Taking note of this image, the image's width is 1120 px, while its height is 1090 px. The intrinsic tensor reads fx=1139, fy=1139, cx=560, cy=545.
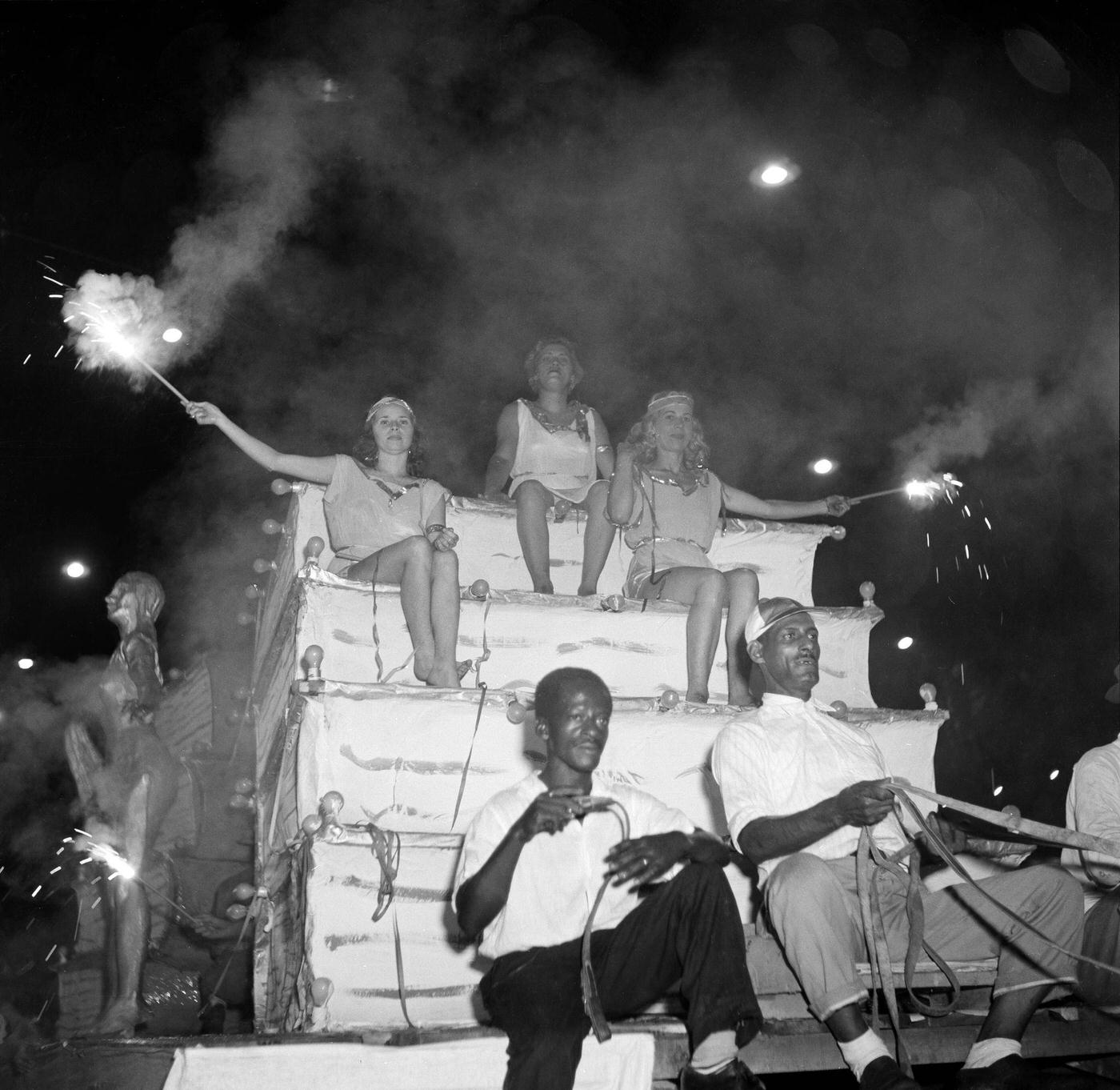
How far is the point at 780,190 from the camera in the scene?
328 inches

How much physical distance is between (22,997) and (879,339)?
7.15 meters

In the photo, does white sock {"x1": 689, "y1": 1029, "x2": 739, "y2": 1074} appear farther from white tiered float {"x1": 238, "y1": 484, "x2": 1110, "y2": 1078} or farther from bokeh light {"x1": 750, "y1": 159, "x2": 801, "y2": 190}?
bokeh light {"x1": 750, "y1": 159, "x2": 801, "y2": 190}

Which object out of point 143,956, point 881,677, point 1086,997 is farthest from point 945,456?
point 143,956

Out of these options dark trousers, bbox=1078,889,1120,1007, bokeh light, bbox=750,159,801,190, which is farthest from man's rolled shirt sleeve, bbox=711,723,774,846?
bokeh light, bbox=750,159,801,190

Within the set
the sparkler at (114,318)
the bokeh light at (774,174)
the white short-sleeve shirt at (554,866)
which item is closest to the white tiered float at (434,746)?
the white short-sleeve shirt at (554,866)

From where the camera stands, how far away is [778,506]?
21.2ft

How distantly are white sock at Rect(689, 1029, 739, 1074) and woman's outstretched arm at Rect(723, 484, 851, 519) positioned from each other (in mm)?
3695

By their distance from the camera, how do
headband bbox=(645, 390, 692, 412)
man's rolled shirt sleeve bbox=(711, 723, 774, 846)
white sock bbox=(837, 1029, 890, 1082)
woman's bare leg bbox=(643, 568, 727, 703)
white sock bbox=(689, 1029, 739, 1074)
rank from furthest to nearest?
headband bbox=(645, 390, 692, 412), woman's bare leg bbox=(643, 568, 727, 703), man's rolled shirt sleeve bbox=(711, 723, 774, 846), white sock bbox=(837, 1029, 890, 1082), white sock bbox=(689, 1029, 739, 1074)

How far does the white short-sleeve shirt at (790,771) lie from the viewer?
12.4ft

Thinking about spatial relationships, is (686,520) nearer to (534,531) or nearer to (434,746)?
(534,531)

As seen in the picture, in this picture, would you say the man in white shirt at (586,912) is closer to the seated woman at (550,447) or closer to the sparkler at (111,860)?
the sparkler at (111,860)

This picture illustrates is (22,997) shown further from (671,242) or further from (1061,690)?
(1061,690)

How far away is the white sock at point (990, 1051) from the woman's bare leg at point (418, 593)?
2741 millimetres

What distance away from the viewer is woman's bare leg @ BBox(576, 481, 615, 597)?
19.8ft
